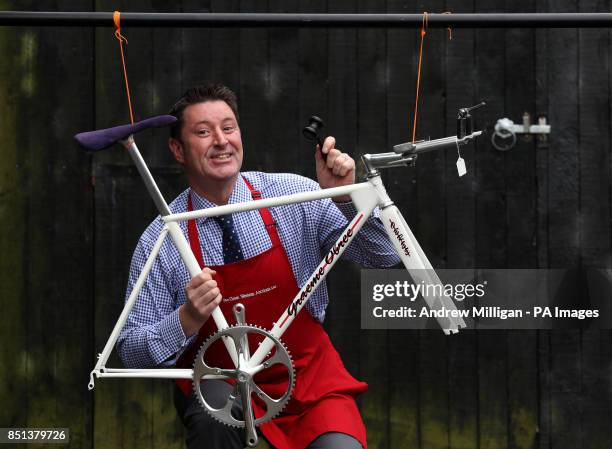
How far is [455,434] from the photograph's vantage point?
4695 millimetres

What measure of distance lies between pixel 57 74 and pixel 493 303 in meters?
2.27

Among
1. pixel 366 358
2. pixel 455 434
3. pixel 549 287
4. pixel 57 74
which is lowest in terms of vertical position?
pixel 455 434

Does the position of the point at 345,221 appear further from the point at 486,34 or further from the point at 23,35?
the point at 23,35

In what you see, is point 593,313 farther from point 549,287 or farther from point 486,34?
point 486,34

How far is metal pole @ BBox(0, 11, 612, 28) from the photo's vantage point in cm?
304

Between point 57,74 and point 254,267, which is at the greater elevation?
point 57,74

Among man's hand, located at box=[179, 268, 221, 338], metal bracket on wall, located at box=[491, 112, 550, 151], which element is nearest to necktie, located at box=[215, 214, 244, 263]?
man's hand, located at box=[179, 268, 221, 338]

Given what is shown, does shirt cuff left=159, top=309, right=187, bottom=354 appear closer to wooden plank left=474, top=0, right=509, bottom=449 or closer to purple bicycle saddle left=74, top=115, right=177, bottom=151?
purple bicycle saddle left=74, top=115, right=177, bottom=151

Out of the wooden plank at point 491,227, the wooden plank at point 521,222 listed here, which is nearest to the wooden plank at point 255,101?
the wooden plank at point 491,227

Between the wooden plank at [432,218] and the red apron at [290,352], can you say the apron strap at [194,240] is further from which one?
the wooden plank at [432,218]

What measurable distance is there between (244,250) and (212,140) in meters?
0.35

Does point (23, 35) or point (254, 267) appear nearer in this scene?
point (254, 267)

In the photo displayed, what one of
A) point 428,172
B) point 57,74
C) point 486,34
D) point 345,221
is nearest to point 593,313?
point 428,172

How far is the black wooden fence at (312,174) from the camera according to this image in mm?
4652
